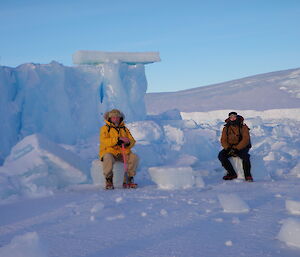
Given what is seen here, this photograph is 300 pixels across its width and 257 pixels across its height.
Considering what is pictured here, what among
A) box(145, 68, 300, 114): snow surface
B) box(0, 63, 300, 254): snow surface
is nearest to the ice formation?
box(0, 63, 300, 254): snow surface

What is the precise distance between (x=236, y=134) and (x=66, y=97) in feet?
28.0

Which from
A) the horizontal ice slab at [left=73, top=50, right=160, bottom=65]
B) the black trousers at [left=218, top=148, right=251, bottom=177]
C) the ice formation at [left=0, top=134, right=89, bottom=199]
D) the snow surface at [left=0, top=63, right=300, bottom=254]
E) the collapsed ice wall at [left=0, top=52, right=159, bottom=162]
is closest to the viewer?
the snow surface at [left=0, top=63, right=300, bottom=254]

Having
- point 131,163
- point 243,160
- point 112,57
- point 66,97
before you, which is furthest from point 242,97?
point 131,163

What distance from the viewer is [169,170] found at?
15.8 feet

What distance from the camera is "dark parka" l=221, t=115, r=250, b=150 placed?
5418mm

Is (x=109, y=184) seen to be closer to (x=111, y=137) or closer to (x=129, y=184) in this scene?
(x=129, y=184)

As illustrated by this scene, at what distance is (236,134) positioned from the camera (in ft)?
18.0

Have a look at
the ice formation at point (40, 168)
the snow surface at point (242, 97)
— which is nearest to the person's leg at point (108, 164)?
the ice formation at point (40, 168)

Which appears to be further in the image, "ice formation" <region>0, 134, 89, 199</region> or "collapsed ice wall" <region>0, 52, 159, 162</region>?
"collapsed ice wall" <region>0, 52, 159, 162</region>

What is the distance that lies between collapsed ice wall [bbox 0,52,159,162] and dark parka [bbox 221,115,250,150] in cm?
671

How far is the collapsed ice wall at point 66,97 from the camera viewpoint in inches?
464

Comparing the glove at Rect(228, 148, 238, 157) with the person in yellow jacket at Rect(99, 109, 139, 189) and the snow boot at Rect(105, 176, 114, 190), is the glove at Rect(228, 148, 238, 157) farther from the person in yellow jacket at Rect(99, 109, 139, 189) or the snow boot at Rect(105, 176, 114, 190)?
the snow boot at Rect(105, 176, 114, 190)

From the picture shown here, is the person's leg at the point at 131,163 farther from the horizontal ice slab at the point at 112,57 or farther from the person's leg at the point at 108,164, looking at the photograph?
the horizontal ice slab at the point at 112,57

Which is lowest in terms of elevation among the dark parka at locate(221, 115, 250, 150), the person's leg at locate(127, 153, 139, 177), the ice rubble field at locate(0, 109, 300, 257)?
the ice rubble field at locate(0, 109, 300, 257)
